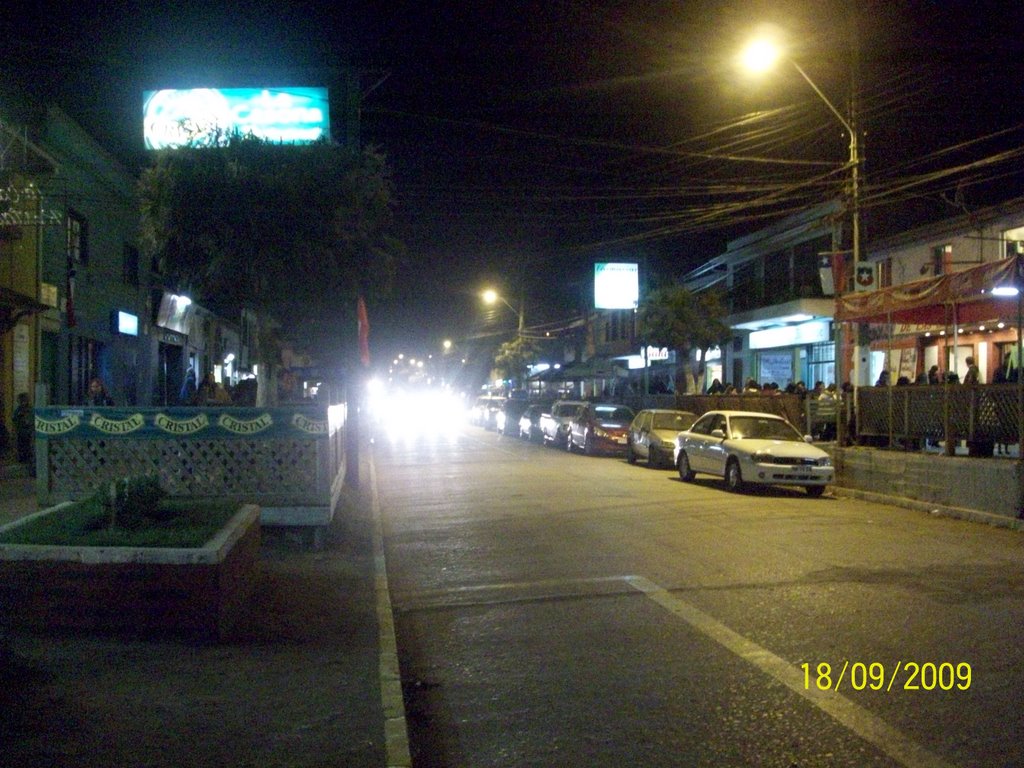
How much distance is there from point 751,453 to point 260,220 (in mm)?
8929

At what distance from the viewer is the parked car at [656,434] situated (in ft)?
78.8

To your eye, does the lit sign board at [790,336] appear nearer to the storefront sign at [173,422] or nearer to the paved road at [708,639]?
the paved road at [708,639]

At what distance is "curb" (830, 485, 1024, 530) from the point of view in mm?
13280

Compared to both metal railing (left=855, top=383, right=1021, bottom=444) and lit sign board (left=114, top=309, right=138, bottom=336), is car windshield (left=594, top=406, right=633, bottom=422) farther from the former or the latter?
lit sign board (left=114, top=309, right=138, bottom=336)

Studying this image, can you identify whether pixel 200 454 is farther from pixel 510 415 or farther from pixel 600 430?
pixel 510 415

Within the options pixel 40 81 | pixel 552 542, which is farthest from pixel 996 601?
pixel 40 81

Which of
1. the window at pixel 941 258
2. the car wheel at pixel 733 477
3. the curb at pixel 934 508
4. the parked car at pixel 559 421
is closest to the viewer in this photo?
the curb at pixel 934 508

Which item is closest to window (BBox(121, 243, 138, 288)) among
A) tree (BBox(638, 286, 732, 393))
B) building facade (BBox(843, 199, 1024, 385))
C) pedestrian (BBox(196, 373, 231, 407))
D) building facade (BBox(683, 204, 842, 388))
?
pedestrian (BBox(196, 373, 231, 407))

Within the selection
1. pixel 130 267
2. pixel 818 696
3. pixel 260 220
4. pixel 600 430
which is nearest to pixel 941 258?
pixel 600 430

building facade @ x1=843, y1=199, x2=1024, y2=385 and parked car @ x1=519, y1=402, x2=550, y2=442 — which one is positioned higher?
building facade @ x1=843, y1=199, x2=1024, y2=385

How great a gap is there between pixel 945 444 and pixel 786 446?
2759 millimetres

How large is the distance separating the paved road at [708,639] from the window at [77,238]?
11814 mm

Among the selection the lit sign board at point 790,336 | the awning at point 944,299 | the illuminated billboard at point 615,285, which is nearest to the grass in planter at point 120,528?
the awning at point 944,299
